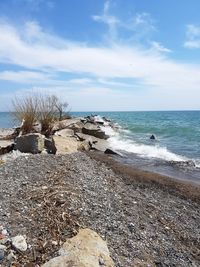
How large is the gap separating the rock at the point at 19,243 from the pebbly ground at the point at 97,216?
0.08 metres

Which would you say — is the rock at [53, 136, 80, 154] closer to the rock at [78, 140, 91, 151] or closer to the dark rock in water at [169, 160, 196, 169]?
the rock at [78, 140, 91, 151]

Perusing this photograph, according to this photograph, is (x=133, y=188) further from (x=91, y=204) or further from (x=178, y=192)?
(x=91, y=204)

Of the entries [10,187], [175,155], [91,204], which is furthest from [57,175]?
[175,155]

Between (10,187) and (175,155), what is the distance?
1178 cm

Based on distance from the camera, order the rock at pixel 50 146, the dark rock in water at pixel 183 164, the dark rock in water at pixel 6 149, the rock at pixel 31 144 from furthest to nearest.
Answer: the dark rock in water at pixel 183 164
the rock at pixel 50 146
the dark rock in water at pixel 6 149
the rock at pixel 31 144

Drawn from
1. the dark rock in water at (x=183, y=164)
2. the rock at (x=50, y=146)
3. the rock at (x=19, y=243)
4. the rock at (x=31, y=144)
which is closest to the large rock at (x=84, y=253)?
the rock at (x=19, y=243)

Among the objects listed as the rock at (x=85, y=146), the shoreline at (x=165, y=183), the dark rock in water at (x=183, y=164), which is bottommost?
the dark rock in water at (x=183, y=164)

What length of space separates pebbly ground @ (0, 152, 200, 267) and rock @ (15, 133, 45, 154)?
2862mm

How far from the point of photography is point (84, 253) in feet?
15.1

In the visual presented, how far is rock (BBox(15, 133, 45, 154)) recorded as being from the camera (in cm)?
1233

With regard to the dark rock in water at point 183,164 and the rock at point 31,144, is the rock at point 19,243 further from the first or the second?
the dark rock in water at point 183,164

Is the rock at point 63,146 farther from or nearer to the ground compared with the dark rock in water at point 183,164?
farther from the ground

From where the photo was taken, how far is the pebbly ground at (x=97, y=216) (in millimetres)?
5234

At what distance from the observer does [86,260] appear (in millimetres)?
4469
